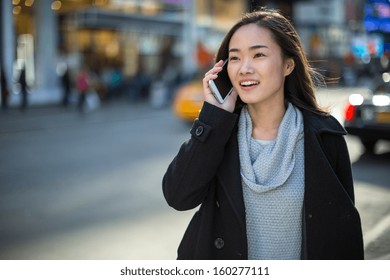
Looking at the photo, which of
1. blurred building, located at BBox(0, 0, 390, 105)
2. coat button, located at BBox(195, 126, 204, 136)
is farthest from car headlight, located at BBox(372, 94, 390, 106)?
coat button, located at BBox(195, 126, 204, 136)

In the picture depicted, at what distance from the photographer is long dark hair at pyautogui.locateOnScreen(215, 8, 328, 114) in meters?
1.72

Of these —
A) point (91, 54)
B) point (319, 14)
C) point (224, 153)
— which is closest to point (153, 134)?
point (224, 153)

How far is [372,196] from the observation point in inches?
213

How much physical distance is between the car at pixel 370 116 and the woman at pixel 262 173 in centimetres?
580

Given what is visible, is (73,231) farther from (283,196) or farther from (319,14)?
(319,14)

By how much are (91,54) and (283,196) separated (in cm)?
2214

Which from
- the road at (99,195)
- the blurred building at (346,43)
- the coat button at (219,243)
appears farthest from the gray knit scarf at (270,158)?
the blurred building at (346,43)

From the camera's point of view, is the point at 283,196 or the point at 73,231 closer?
the point at 283,196

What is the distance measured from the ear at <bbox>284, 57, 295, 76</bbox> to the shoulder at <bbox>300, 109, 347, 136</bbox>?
15 cm

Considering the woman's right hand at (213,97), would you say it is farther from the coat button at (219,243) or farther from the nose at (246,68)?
the coat button at (219,243)

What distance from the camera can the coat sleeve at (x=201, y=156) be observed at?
166cm

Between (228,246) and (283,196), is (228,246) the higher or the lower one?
the lower one

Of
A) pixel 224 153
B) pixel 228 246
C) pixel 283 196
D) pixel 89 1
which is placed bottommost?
pixel 228 246

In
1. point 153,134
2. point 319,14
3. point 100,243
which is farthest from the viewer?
point 319,14
